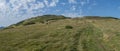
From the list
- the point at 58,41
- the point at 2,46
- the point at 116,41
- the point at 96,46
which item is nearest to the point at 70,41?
the point at 58,41

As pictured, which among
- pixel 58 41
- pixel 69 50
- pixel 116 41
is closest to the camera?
pixel 69 50

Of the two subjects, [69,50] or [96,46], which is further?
[96,46]

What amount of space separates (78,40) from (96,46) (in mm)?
6353

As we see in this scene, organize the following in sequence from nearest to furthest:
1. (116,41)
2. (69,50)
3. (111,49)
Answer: (69,50) < (111,49) < (116,41)

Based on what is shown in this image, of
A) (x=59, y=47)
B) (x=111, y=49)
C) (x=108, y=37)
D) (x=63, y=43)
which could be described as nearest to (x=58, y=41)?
(x=63, y=43)

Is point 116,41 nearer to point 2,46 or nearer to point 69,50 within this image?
point 69,50

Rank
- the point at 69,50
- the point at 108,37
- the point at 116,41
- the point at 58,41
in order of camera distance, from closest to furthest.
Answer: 1. the point at 69,50
2. the point at 58,41
3. the point at 116,41
4. the point at 108,37

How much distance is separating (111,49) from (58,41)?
1091 centimetres

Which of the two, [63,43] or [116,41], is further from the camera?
[116,41]

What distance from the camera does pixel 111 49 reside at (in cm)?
4872

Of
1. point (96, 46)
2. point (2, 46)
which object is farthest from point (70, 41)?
point (2, 46)

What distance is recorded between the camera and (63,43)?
50.5m

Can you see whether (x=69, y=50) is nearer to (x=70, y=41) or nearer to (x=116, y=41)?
(x=70, y=41)

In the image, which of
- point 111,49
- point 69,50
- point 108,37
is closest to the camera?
point 69,50
